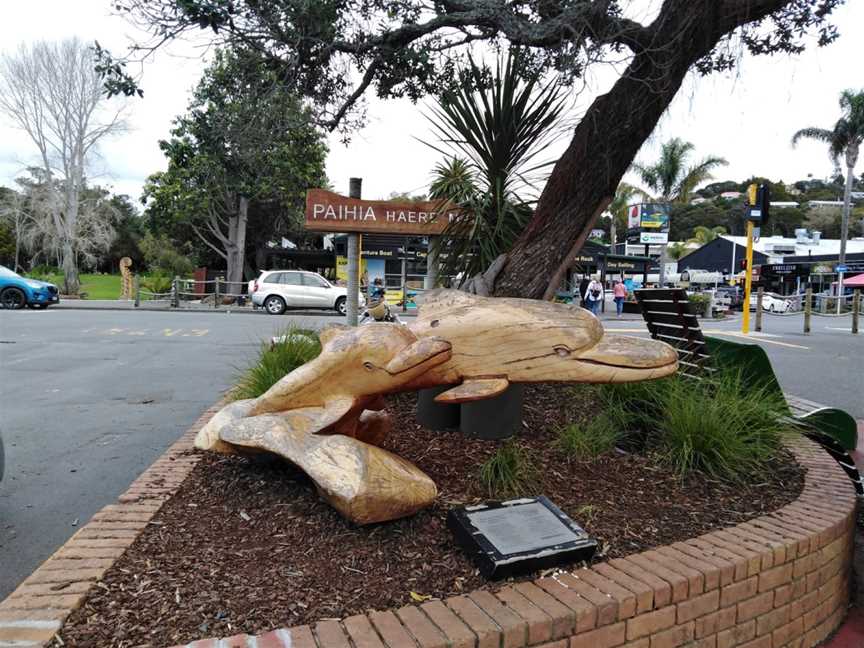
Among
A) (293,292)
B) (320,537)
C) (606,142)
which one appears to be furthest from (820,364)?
(293,292)

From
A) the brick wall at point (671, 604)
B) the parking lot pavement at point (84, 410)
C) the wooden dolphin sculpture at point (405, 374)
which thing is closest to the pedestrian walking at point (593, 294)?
the parking lot pavement at point (84, 410)

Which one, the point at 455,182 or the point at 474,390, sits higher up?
the point at 455,182

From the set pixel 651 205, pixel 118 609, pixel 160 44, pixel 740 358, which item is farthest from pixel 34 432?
pixel 651 205

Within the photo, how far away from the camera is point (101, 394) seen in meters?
6.45

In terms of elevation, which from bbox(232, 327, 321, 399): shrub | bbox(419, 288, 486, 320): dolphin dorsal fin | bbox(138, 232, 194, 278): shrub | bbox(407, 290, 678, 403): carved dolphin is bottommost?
bbox(232, 327, 321, 399): shrub

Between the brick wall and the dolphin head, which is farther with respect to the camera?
the dolphin head

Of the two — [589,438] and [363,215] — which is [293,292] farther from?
Result: [589,438]

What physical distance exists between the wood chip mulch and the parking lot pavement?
91 centimetres

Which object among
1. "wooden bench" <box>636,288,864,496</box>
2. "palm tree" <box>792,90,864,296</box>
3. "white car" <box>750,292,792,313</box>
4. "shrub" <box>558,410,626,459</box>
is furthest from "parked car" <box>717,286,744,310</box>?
"shrub" <box>558,410,626,459</box>

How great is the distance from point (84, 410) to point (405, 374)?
182 inches

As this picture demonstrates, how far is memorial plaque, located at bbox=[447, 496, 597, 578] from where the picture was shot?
7.02ft

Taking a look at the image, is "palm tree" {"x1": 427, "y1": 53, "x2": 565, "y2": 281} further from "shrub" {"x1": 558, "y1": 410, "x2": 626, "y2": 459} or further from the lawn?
the lawn

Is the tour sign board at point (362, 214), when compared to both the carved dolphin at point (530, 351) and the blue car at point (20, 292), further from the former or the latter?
the blue car at point (20, 292)

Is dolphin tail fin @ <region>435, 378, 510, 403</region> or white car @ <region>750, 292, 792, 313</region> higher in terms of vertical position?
white car @ <region>750, 292, 792, 313</region>
